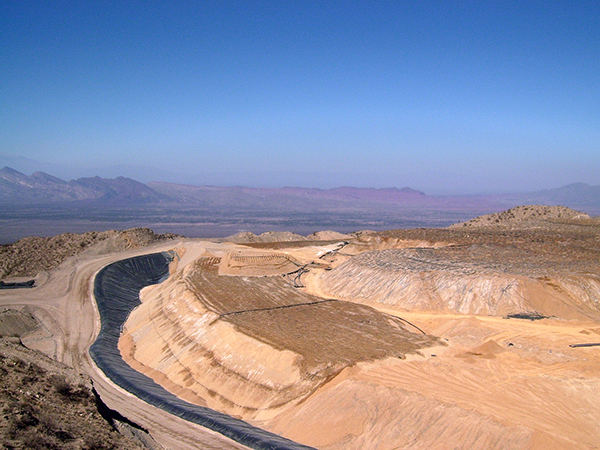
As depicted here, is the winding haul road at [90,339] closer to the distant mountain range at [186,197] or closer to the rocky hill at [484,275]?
the rocky hill at [484,275]

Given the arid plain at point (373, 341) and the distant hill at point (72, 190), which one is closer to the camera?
the arid plain at point (373, 341)

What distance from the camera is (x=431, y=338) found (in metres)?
15.9

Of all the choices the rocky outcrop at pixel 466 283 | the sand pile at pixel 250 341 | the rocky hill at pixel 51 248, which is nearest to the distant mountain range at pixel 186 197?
the rocky hill at pixel 51 248

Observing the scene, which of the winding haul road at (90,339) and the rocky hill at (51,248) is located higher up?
the rocky hill at (51,248)

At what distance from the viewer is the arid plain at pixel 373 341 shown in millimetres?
10953

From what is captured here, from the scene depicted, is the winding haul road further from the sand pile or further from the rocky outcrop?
the rocky outcrop

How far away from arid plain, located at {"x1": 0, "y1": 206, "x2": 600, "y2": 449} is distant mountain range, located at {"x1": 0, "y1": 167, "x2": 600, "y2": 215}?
418 ft

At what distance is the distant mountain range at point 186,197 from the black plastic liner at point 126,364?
388 ft

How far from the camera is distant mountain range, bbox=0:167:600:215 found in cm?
14825

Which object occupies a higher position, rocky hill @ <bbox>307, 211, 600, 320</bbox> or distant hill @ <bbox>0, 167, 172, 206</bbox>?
distant hill @ <bbox>0, 167, 172, 206</bbox>

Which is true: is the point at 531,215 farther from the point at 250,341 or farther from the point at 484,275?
the point at 250,341

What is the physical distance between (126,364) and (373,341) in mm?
9547

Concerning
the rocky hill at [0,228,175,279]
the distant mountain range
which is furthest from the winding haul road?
the distant mountain range

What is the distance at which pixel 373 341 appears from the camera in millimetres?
15320
